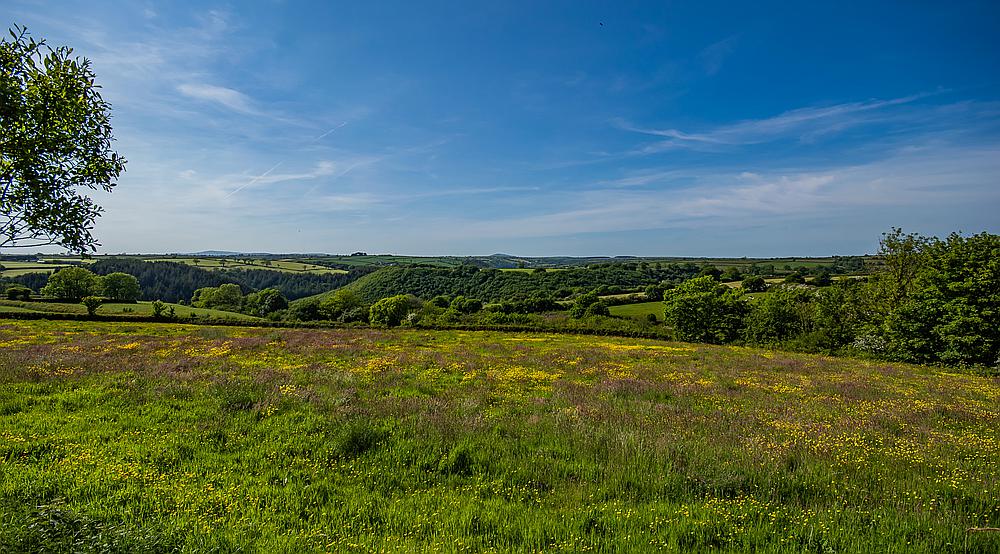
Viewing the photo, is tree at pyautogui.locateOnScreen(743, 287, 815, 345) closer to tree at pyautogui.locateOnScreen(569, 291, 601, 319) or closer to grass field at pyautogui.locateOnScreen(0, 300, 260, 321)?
tree at pyautogui.locateOnScreen(569, 291, 601, 319)

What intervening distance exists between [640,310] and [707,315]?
125 ft

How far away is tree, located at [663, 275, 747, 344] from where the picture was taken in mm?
55688

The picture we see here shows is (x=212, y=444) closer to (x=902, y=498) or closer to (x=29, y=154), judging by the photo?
(x=29, y=154)

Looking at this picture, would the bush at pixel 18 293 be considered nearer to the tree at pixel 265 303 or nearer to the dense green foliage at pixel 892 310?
the tree at pixel 265 303

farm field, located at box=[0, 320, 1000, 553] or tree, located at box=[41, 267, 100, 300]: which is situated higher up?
farm field, located at box=[0, 320, 1000, 553]

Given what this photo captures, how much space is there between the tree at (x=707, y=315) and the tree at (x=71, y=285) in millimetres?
131907

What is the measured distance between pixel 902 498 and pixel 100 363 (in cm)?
2536

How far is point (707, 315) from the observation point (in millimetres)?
56406

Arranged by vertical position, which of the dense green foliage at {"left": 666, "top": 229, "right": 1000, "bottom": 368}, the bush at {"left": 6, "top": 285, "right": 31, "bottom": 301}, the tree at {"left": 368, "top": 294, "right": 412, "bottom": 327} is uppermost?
the dense green foliage at {"left": 666, "top": 229, "right": 1000, "bottom": 368}

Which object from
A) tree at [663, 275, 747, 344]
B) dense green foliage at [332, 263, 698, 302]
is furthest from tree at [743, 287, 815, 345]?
dense green foliage at [332, 263, 698, 302]

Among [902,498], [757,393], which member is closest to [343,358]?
[757,393]

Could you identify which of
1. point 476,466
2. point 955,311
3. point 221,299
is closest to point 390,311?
point 955,311

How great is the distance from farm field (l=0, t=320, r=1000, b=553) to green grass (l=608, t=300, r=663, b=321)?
74.4m

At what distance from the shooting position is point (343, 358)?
20594mm
